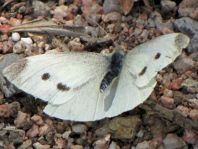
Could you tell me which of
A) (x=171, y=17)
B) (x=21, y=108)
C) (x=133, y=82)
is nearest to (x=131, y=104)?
(x=133, y=82)

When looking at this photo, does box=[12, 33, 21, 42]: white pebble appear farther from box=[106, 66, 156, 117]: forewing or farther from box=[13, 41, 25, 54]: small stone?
box=[106, 66, 156, 117]: forewing

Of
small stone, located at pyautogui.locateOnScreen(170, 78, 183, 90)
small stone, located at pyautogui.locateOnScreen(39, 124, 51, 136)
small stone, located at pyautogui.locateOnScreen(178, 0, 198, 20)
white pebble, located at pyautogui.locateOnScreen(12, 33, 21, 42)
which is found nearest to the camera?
small stone, located at pyautogui.locateOnScreen(39, 124, 51, 136)

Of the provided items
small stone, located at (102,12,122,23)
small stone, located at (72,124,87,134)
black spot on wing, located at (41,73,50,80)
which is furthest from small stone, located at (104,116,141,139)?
small stone, located at (102,12,122,23)

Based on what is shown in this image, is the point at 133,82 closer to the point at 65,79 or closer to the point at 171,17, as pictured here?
the point at 65,79

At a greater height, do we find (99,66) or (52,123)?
(99,66)

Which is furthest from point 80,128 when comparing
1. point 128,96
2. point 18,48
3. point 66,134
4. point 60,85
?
point 18,48

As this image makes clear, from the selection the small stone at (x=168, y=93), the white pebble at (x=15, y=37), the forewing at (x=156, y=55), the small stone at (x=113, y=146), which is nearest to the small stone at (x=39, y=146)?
the small stone at (x=113, y=146)

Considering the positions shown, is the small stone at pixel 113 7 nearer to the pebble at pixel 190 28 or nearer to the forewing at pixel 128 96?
the pebble at pixel 190 28

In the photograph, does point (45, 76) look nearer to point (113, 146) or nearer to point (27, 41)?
point (113, 146)
